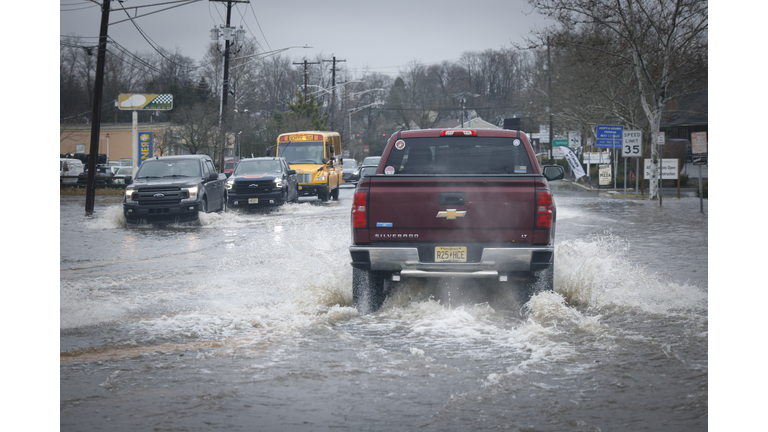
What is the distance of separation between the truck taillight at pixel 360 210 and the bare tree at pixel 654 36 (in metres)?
20.8

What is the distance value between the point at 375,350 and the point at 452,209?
1.67 m

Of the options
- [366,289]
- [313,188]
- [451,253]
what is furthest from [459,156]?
[313,188]

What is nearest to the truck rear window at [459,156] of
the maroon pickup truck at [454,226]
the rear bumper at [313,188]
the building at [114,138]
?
the maroon pickup truck at [454,226]

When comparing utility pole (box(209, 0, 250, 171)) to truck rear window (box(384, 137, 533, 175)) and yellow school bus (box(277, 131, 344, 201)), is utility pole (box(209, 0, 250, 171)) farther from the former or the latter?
truck rear window (box(384, 137, 533, 175))

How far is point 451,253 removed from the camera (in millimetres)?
7664

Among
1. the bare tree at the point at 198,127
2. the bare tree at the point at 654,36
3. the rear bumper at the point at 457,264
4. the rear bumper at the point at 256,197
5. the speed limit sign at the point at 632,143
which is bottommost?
the rear bumper at the point at 457,264

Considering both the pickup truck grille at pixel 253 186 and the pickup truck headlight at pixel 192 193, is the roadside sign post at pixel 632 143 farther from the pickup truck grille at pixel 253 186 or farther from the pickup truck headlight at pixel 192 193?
the pickup truck headlight at pixel 192 193

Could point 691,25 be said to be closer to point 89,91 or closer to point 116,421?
point 89,91

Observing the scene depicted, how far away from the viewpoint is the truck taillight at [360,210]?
7637 millimetres

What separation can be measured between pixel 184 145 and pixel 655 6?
19712 mm

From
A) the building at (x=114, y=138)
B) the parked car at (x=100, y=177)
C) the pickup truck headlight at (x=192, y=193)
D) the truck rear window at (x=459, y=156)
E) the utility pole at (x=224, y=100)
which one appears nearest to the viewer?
the truck rear window at (x=459, y=156)

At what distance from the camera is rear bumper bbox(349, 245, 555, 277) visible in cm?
756

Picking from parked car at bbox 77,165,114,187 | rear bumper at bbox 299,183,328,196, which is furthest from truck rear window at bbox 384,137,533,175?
rear bumper at bbox 299,183,328,196

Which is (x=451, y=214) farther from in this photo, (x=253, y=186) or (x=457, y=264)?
(x=253, y=186)
